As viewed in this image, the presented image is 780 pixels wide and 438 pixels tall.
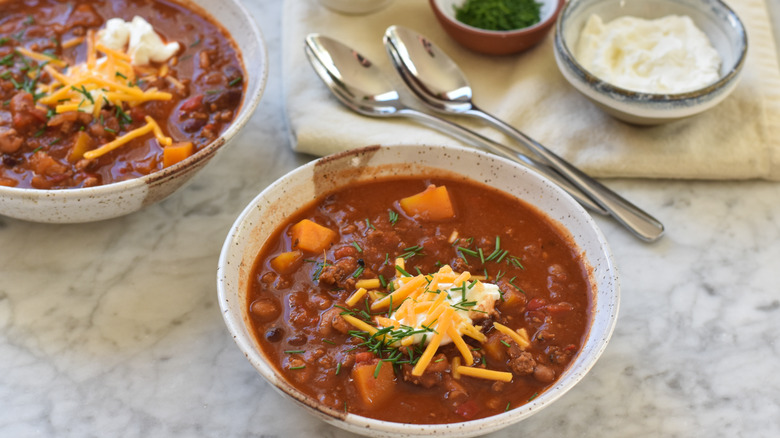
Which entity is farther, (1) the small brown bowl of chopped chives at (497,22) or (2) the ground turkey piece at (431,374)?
(1) the small brown bowl of chopped chives at (497,22)

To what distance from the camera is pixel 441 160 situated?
302 cm

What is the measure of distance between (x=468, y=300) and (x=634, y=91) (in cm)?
146

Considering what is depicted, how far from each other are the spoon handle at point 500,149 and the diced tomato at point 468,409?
1329 millimetres

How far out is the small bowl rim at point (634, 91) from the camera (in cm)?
334

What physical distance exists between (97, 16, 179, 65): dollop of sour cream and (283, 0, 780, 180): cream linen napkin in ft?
2.03

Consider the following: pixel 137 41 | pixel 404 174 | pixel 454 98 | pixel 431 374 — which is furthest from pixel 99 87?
pixel 431 374

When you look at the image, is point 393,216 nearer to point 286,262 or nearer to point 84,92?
point 286,262

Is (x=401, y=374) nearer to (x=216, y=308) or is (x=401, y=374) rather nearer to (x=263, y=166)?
(x=216, y=308)

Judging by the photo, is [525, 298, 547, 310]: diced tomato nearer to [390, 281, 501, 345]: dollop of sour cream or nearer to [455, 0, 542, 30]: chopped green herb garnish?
[390, 281, 501, 345]: dollop of sour cream

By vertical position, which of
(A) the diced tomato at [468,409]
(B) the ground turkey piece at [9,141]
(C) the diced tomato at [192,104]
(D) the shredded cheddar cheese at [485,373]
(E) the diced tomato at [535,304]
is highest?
(B) the ground turkey piece at [9,141]

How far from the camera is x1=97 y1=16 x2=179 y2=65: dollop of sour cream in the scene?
3492 mm

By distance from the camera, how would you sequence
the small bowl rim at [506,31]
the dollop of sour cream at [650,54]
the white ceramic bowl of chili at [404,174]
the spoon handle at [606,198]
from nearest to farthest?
the white ceramic bowl of chili at [404,174]
the spoon handle at [606,198]
the dollop of sour cream at [650,54]
the small bowl rim at [506,31]

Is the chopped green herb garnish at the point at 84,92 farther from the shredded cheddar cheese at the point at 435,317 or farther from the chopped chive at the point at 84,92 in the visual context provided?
the shredded cheddar cheese at the point at 435,317

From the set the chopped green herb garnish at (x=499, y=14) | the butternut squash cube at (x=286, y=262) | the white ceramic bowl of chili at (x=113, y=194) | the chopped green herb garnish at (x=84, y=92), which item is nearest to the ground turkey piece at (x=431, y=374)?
the butternut squash cube at (x=286, y=262)
